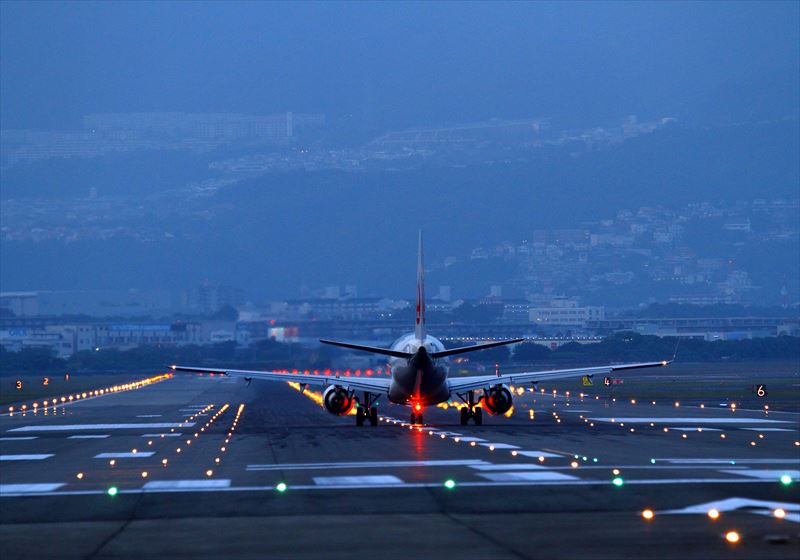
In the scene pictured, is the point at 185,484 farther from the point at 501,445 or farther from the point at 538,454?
the point at 501,445

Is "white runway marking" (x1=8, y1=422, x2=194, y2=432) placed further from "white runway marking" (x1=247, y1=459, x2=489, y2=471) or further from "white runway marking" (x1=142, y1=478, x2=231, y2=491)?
"white runway marking" (x1=142, y1=478, x2=231, y2=491)

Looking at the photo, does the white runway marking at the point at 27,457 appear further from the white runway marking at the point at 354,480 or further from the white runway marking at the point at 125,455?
the white runway marking at the point at 354,480

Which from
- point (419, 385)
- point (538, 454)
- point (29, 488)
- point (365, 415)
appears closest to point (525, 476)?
point (538, 454)

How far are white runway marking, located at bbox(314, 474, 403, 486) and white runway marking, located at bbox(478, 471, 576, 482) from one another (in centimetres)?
209

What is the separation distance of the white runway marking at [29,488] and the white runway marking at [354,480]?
5835mm

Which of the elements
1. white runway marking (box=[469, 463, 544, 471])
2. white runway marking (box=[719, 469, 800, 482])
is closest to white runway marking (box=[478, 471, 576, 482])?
white runway marking (box=[469, 463, 544, 471])

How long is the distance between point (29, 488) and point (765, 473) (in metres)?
16.3

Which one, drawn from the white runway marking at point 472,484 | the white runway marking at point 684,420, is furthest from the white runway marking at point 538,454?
the white runway marking at point 684,420

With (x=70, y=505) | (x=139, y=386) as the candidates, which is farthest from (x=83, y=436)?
(x=139, y=386)

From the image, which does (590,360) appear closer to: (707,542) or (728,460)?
(728,460)

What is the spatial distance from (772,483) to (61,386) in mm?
105591

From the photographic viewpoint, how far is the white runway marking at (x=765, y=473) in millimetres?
30134

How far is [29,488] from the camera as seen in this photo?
31.1 metres

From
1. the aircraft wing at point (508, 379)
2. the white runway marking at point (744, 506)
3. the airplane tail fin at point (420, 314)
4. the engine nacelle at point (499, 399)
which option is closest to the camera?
the white runway marking at point (744, 506)
